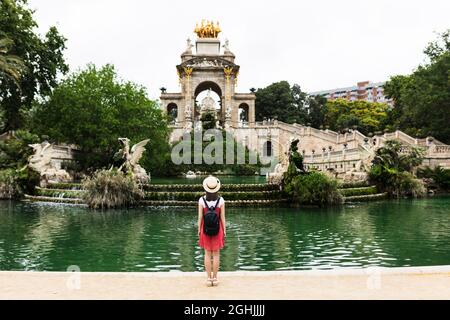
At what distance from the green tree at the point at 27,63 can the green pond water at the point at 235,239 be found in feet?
56.7

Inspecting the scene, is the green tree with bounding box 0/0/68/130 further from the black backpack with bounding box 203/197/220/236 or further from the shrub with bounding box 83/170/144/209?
the black backpack with bounding box 203/197/220/236

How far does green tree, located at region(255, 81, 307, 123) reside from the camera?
80312 millimetres

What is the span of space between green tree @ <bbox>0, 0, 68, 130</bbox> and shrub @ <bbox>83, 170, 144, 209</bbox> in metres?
15.7

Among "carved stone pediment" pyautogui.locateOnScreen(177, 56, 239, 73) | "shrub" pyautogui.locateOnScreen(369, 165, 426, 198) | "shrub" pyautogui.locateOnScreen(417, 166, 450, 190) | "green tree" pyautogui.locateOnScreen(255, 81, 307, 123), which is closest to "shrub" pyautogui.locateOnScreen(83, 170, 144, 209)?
"shrub" pyautogui.locateOnScreen(369, 165, 426, 198)

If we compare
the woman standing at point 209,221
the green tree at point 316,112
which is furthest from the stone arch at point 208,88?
the woman standing at point 209,221

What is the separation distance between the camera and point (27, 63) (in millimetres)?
35500

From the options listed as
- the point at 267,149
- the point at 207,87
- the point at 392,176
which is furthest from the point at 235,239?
the point at 207,87

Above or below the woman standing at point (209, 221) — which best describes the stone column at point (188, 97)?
above

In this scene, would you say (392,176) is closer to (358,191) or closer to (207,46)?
(358,191)

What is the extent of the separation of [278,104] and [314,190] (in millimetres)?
60895

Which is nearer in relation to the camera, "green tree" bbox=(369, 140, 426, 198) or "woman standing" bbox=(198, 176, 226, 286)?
"woman standing" bbox=(198, 176, 226, 286)

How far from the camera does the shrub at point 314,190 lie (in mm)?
21484

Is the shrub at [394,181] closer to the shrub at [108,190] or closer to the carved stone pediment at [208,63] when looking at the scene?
the shrub at [108,190]
